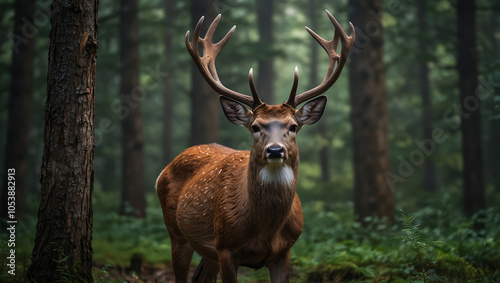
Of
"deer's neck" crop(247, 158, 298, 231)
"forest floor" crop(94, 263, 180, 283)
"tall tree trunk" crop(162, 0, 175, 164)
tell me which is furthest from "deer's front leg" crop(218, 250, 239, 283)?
"tall tree trunk" crop(162, 0, 175, 164)

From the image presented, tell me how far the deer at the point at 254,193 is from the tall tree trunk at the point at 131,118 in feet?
24.0

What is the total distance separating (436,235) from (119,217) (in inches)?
287

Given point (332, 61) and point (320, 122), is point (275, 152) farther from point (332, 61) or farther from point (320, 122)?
point (320, 122)

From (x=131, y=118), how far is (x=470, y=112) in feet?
27.6

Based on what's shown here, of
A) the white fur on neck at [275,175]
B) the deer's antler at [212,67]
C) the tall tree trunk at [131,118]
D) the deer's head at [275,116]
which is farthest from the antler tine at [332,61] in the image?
the tall tree trunk at [131,118]

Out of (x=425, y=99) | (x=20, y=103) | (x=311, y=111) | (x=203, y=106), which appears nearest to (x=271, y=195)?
(x=311, y=111)

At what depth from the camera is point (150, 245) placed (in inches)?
348

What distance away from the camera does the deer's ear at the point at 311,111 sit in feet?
15.5

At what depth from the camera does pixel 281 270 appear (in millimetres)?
4578

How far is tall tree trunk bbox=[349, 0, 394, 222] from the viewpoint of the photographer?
9.58m

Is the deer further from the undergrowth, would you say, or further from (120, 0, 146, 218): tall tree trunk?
(120, 0, 146, 218): tall tree trunk

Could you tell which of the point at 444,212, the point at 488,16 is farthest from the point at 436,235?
the point at 488,16

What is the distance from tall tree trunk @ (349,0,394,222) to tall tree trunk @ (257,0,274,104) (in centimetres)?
1171

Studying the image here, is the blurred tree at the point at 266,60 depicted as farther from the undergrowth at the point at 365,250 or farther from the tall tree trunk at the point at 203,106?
the undergrowth at the point at 365,250
